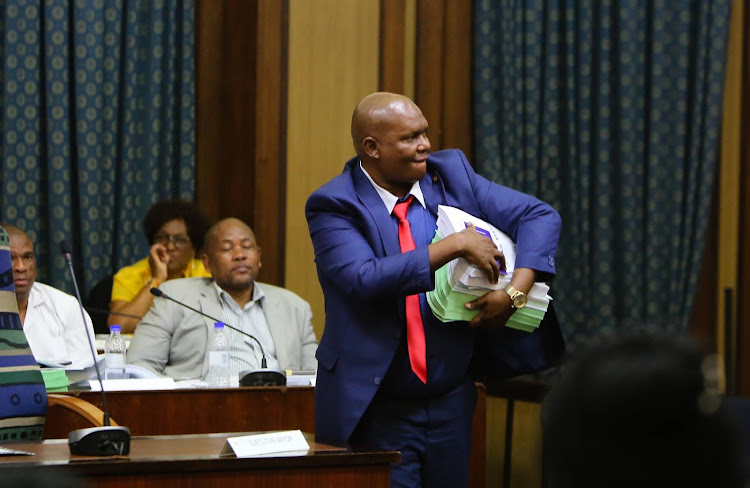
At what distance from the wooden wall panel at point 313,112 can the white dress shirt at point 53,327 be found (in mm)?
1541

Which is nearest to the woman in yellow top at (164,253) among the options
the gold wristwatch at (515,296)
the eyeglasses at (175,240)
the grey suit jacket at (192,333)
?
the eyeglasses at (175,240)

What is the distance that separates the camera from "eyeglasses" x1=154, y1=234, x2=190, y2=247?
5652 millimetres

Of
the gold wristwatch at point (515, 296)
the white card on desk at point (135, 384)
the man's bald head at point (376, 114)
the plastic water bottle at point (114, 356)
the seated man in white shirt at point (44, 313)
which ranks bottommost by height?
the white card on desk at point (135, 384)

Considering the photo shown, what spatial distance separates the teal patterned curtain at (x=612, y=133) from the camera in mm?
6223

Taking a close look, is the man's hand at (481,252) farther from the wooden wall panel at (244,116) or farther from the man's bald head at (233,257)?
the wooden wall panel at (244,116)

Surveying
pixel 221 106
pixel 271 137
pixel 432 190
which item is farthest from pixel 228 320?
pixel 432 190

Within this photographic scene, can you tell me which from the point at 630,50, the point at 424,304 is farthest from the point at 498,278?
the point at 630,50

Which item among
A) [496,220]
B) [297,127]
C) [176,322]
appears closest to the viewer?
[496,220]

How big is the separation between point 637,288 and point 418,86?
1.66 m

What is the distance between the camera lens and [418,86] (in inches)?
244

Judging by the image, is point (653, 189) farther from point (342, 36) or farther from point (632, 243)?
point (342, 36)

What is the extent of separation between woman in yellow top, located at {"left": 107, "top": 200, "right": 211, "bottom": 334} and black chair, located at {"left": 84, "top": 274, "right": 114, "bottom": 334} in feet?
0.24

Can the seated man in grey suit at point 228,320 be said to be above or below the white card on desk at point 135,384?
above

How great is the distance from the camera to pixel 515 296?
2.65m
